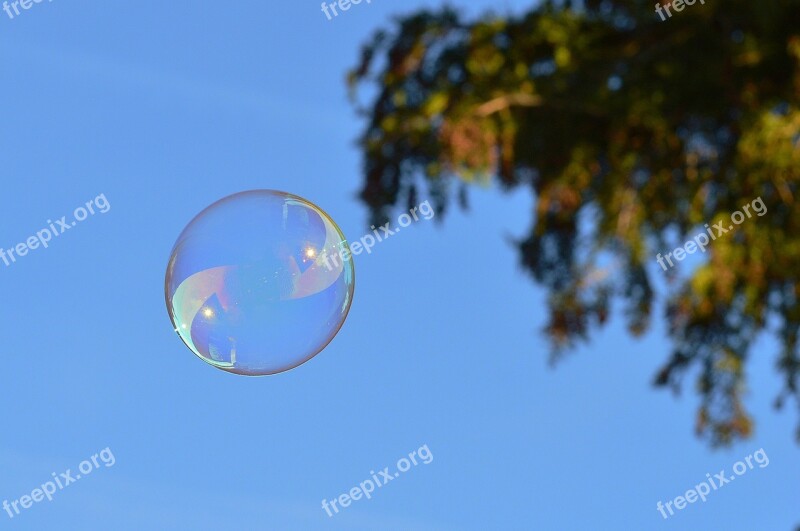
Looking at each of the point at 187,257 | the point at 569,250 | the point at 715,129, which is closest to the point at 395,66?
the point at 569,250

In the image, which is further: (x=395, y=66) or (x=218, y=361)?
(x=395, y=66)

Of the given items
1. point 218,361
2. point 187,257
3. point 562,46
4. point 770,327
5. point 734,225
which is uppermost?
point 562,46

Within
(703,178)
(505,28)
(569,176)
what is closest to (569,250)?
(569,176)

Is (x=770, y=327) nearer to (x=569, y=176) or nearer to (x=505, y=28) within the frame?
(x=569, y=176)

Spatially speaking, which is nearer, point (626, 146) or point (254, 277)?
point (254, 277)

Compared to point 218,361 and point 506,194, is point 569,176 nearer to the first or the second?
→ point 506,194

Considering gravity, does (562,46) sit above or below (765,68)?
above
